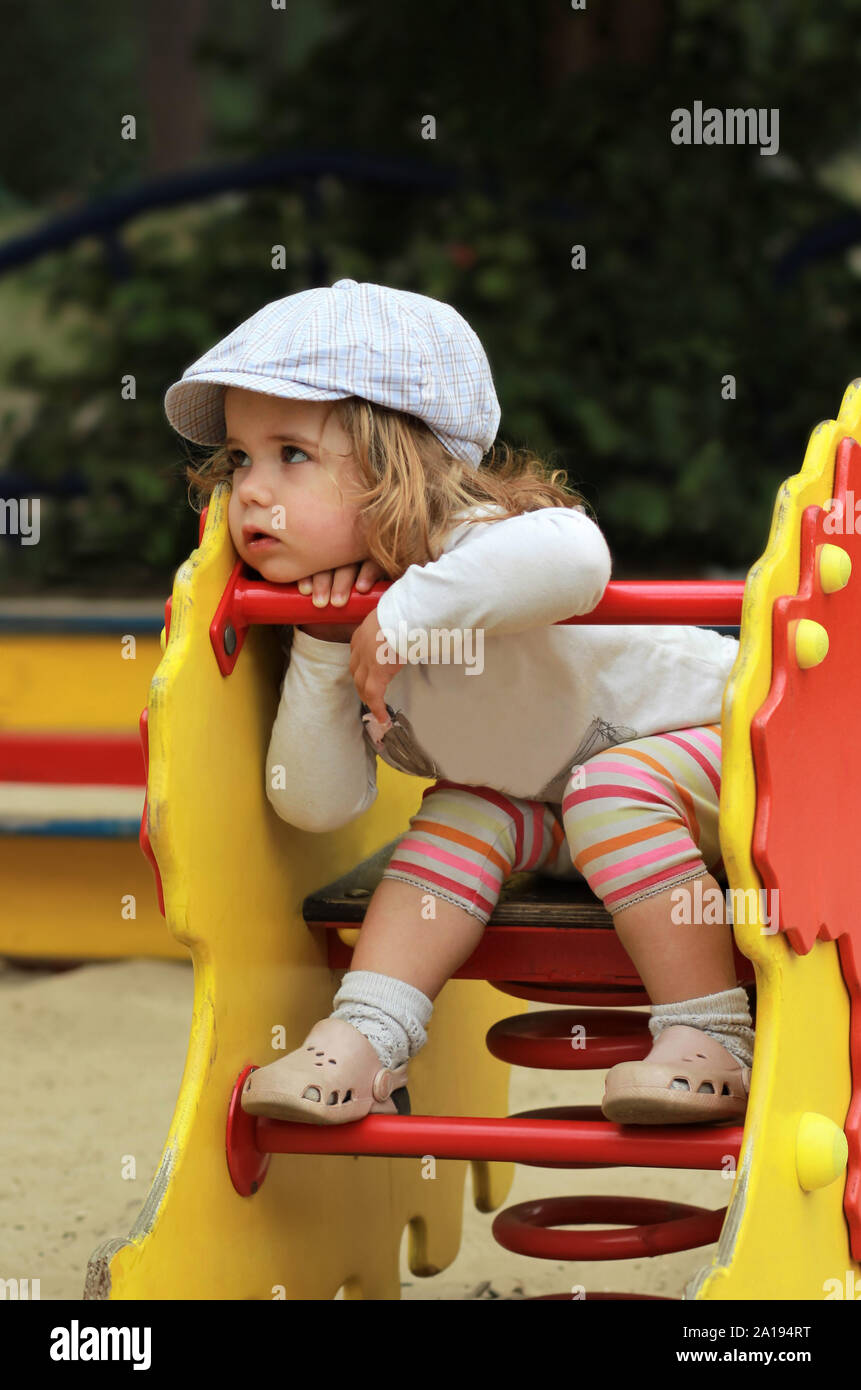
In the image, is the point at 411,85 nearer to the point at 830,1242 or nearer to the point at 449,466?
the point at 449,466

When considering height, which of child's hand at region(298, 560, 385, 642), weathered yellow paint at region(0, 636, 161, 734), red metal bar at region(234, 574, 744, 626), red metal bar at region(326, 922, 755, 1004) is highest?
weathered yellow paint at region(0, 636, 161, 734)

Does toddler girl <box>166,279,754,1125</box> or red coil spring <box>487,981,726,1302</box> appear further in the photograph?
red coil spring <box>487,981,726,1302</box>

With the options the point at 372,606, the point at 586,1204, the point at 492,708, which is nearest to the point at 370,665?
the point at 372,606

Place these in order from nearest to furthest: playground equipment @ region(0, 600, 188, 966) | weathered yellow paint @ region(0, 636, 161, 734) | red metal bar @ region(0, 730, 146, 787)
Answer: playground equipment @ region(0, 600, 188, 966) < red metal bar @ region(0, 730, 146, 787) < weathered yellow paint @ region(0, 636, 161, 734)

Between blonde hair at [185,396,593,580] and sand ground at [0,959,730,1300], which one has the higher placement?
blonde hair at [185,396,593,580]

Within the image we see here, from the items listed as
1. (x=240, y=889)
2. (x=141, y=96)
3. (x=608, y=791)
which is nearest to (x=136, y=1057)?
(x=240, y=889)

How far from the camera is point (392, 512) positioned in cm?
140

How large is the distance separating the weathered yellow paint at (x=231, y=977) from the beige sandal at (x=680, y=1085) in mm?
336

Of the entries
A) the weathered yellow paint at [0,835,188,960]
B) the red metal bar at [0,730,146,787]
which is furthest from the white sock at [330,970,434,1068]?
the red metal bar at [0,730,146,787]

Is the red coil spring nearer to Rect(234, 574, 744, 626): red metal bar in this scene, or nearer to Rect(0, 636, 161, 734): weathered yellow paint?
Rect(234, 574, 744, 626): red metal bar

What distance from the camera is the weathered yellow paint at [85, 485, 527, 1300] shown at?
131 centimetres

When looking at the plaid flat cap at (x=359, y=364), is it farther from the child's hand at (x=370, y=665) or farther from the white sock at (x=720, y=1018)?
the white sock at (x=720, y=1018)

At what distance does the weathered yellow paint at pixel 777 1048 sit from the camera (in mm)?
1197

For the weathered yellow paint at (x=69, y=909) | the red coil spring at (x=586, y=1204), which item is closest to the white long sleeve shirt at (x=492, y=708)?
the red coil spring at (x=586, y=1204)
